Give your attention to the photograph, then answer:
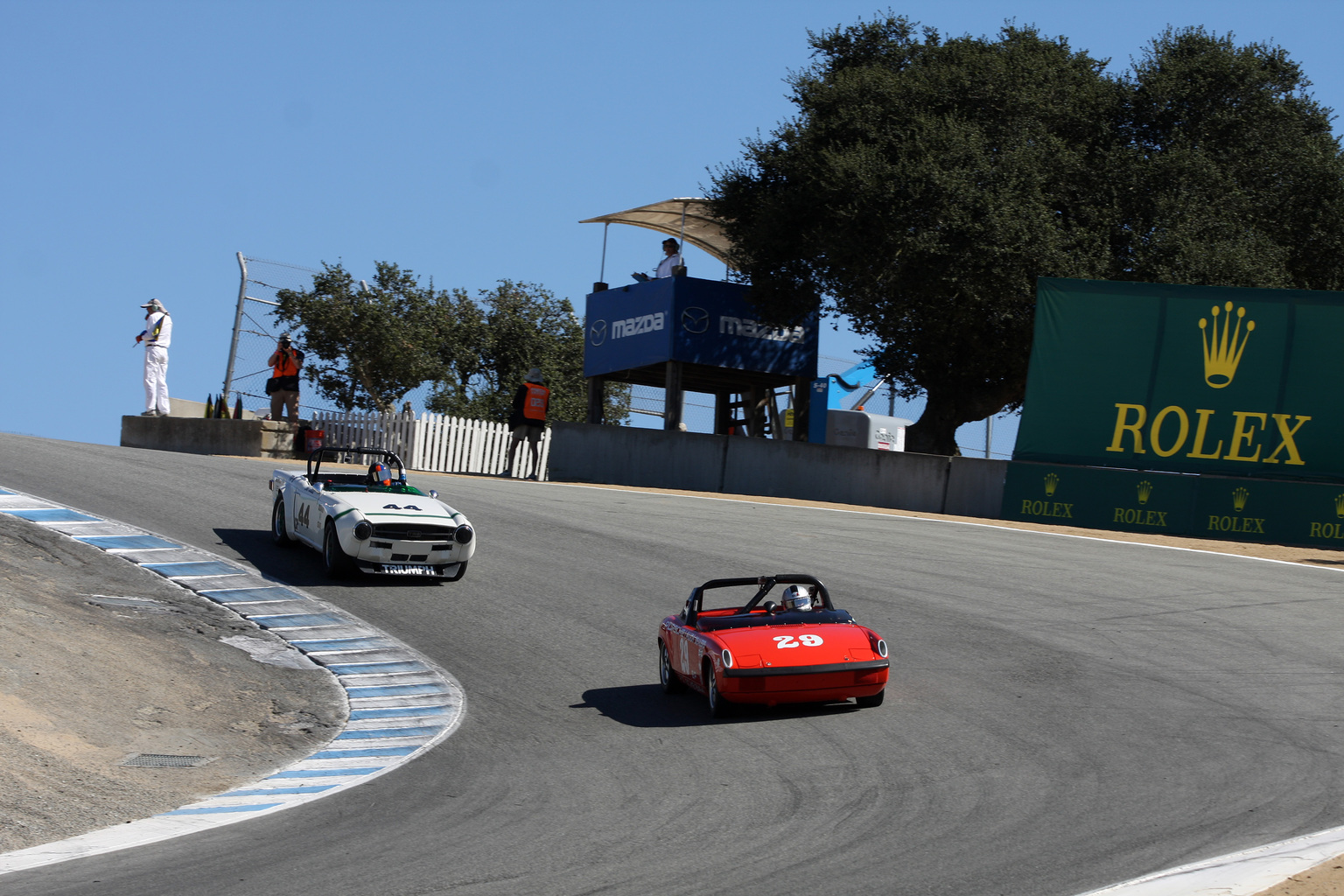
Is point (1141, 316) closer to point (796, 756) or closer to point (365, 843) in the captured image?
point (796, 756)

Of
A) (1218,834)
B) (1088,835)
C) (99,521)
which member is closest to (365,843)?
(1088,835)

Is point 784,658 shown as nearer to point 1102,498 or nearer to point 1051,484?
point 1102,498

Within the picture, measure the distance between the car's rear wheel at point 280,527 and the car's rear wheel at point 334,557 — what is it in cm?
169

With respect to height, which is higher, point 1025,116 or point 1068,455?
point 1025,116

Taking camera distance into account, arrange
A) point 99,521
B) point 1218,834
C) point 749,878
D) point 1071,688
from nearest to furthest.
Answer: point 749,878 → point 1218,834 → point 1071,688 → point 99,521

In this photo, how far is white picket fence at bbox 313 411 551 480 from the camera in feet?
95.8

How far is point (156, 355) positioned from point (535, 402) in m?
7.59

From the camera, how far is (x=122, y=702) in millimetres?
8383

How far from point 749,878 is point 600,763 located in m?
2.43

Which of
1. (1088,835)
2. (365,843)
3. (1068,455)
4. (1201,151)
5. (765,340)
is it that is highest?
(1201,151)

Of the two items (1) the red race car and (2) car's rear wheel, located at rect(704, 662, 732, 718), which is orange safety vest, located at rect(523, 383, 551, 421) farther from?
(2) car's rear wheel, located at rect(704, 662, 732, 718)

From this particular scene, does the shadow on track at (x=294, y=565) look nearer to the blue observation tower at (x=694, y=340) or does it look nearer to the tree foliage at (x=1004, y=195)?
the blue observation tower at (x=694, y=340)

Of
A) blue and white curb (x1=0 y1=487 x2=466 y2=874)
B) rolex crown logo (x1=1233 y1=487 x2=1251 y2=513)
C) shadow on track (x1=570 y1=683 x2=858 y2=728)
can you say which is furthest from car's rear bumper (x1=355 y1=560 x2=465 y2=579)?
rolex crown logo (x1=1233 y1=487 x2=1251 y2=513)

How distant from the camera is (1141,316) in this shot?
1975 cm
